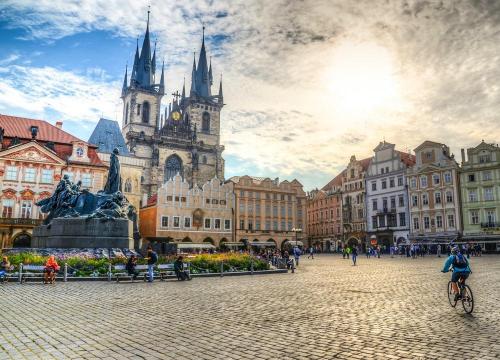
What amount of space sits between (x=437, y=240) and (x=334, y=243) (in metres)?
21.4

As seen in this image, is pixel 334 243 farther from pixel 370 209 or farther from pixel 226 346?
pixel 226 346

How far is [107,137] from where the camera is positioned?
66.1m

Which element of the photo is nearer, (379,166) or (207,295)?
(207,295)

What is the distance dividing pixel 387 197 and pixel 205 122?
41.6 meters

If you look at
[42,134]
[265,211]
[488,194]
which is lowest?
[265,211]

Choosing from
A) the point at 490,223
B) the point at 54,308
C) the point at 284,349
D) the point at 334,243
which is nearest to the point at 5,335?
the point at 54,308

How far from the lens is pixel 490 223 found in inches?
2039

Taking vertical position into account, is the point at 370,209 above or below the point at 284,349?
above

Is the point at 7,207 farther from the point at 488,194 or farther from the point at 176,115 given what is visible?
the point at 488,194

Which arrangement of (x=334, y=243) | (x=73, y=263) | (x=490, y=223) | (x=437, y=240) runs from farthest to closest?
(x=334, y=243), (x=437, y=240), (x=490, y=223), (x=73, y=263)

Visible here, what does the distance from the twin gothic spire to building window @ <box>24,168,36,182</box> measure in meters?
42.0

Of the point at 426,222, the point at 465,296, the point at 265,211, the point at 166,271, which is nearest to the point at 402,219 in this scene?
the point at 426,222

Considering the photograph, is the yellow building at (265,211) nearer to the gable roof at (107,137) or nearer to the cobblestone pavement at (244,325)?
the gable roof at (107,137)

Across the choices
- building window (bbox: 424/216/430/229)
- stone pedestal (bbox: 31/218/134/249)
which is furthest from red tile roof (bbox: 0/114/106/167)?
building window (bbox: 424/216/430/229)
